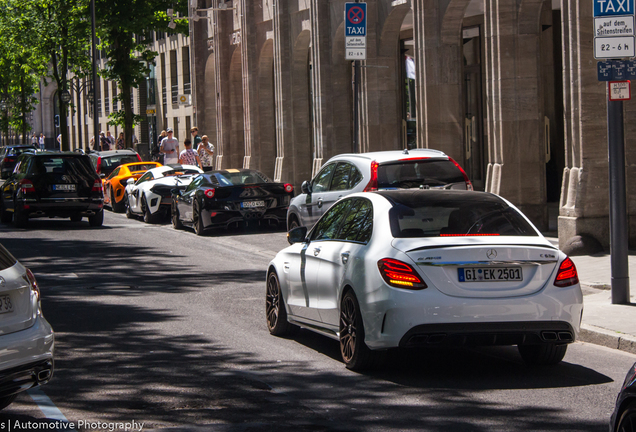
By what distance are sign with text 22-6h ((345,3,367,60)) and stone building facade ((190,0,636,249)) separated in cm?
274

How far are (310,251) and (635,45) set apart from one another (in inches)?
167

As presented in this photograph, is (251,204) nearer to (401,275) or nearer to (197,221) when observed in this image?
(197,221)

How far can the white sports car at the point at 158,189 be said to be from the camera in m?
23.7

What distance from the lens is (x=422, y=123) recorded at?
858 inches

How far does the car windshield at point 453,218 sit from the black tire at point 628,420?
10.1 feet

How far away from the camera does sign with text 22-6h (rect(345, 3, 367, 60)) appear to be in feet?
54.5

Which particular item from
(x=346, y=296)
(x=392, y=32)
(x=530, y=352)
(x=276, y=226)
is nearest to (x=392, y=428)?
(x=346, y=296)

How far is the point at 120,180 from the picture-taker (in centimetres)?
2766

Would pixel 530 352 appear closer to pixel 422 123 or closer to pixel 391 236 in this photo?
pixel 391 236

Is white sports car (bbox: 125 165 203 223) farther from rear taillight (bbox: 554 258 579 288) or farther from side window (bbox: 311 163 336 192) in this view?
rear taillight (bbox: 554 258 579 288)

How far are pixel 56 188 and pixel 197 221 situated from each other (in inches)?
162

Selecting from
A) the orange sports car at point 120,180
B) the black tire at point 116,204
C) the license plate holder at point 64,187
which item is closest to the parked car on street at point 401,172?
the license plate holder at point 64,187

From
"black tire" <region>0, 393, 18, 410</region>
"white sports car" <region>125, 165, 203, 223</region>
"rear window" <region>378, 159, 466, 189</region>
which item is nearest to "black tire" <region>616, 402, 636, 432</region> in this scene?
"black tire" <region>0, 393, 18, 410</region>

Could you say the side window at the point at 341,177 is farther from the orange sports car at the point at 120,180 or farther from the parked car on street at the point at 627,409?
the orange sports car at the point at 120,180
